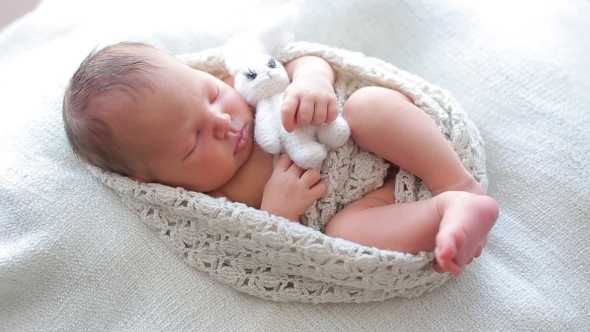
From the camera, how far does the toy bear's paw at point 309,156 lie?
102 cm

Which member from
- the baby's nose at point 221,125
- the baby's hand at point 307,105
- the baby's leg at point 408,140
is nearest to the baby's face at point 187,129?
the baby's nose at point 221,125

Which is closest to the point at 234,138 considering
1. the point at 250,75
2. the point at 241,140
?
the point at 241,140

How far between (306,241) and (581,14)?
0.87m

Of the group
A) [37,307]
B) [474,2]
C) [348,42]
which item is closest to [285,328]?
[37,307]

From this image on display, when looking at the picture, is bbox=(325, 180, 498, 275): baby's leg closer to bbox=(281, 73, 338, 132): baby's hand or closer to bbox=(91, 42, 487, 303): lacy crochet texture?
bbox=(91, 42, 487, 303): lacy crochet texture

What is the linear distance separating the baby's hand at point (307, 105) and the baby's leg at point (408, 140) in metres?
0.06

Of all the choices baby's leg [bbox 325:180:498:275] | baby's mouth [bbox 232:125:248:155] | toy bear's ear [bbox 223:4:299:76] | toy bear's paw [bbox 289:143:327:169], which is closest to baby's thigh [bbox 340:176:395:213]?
baby's leg [bbox 325:180:498:275]

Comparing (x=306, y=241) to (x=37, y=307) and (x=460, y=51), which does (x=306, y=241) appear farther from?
(x=460, y=51)

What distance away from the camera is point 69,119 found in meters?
1.02

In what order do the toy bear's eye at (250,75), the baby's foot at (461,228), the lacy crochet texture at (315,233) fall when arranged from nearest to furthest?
the baby's foot at (461,228) < the lacy crochet texture at (315,233) < the toy bear's eye at (250,75)

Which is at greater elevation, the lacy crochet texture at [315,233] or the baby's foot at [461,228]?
the baby's foot at [461,228]

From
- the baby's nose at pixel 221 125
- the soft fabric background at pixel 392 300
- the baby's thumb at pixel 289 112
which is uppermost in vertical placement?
the baby's thumb at pixel 289 112

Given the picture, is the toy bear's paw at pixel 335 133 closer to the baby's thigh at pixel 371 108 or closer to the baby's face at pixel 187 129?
the baby's thigh at pixel 371 108

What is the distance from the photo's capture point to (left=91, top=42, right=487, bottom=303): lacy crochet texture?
963 millimetres
